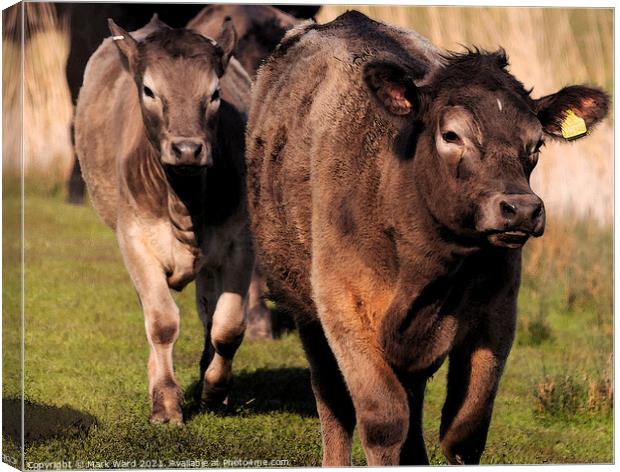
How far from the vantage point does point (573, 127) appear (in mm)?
7594

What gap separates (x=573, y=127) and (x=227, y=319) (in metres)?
3.42

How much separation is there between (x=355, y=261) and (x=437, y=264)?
433mm

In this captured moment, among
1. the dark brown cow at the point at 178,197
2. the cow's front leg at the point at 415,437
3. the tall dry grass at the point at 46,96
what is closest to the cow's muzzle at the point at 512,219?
the cow's front leg at the point at 415,437

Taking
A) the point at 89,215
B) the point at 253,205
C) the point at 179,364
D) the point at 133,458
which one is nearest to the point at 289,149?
the point at 253,205

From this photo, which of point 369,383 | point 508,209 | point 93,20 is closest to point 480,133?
point 508,209

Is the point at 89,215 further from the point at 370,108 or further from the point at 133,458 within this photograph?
the point at 370,108

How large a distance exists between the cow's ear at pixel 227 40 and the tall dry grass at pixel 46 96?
1.08m

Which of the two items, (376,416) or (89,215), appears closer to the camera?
(376,416)

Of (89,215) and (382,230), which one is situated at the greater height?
(382,230)

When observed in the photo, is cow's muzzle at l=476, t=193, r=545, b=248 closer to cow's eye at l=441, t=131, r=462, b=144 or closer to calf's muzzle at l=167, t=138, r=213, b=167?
cow's eye at l=441, t=131, r=462, b=144

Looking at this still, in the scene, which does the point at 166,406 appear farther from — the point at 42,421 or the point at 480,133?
the point at 480,133

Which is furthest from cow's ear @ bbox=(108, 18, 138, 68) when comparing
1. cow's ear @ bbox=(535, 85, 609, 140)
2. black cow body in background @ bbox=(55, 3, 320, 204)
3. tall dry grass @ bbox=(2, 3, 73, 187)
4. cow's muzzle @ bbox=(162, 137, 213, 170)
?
cow's ear @ bbox=(535, 85, 609, 140)

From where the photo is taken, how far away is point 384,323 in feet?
24.7

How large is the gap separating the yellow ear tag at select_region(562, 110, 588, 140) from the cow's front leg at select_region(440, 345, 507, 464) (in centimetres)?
117
